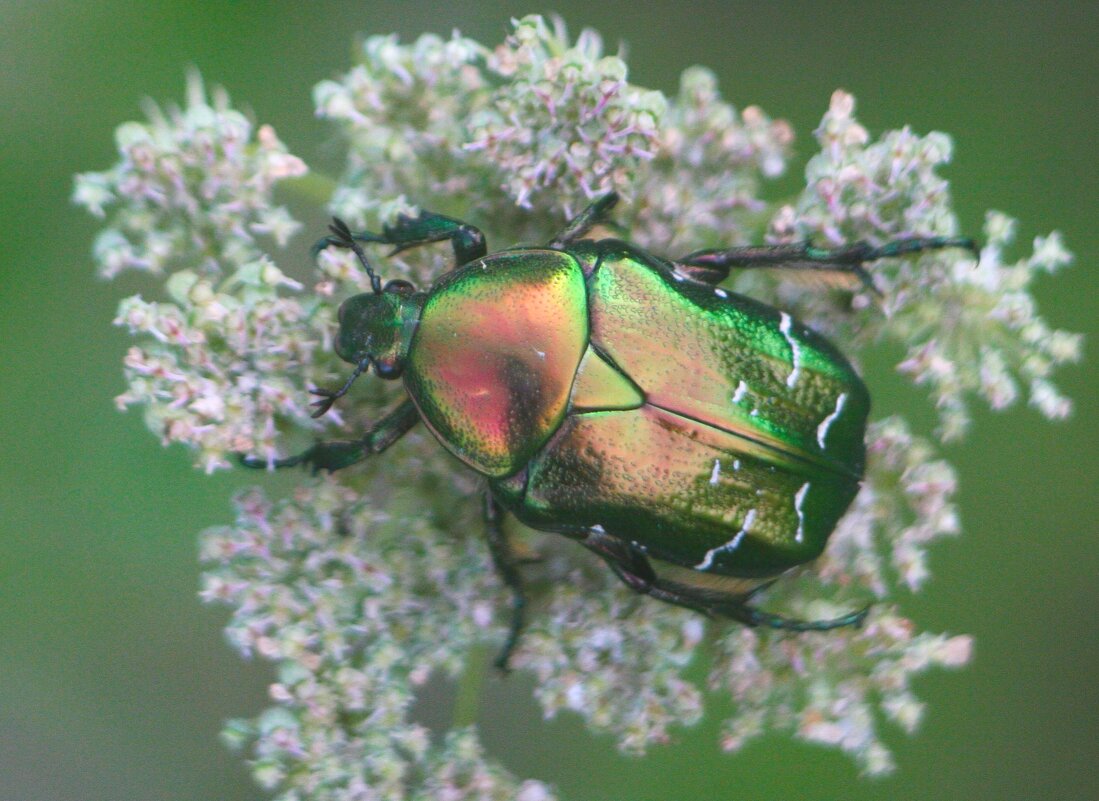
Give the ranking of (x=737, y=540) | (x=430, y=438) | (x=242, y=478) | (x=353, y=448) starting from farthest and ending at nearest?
(x=242, y=478), (x=430, y=438), (x=353, y=448), (x=737, y=540)

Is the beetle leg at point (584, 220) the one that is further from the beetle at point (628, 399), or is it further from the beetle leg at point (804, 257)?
the beetle leg at point (804, 257)

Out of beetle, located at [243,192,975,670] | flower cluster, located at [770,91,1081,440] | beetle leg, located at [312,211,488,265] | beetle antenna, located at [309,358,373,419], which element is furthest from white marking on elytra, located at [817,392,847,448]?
beetle antenna, located at [309,358,373,419]

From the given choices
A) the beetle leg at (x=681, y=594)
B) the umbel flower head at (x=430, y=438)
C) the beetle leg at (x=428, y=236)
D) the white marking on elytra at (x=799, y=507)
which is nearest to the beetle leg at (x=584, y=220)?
the umbel flower head at (x=430, y=438)

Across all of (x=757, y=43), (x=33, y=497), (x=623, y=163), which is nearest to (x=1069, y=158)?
(x=757, y=43)

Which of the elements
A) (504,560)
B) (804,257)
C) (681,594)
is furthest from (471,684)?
(804,257)

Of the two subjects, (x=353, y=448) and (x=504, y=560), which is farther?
(x=504, y=560)

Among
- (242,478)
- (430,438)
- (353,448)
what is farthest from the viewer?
(242,478)

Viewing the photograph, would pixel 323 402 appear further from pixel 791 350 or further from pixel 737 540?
pixel 791 350
